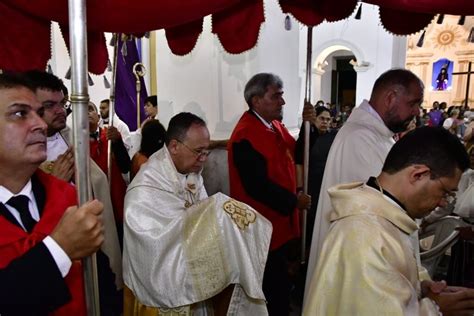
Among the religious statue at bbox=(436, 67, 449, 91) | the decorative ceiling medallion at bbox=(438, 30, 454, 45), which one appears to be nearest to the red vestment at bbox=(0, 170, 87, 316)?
the religious statue at bbox=(436, 67, 449, 91)

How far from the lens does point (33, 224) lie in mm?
1379

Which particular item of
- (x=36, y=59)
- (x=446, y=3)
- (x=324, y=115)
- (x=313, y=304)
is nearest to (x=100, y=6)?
(x=36, y=59)

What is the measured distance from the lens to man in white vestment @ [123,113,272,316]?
1974mm

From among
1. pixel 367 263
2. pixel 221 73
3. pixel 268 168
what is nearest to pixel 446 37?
pixel 221 73

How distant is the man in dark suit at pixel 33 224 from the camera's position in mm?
1104

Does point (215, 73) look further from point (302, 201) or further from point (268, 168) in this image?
point (302, 201)

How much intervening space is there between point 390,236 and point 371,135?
4.33ft

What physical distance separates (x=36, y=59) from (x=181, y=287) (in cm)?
141

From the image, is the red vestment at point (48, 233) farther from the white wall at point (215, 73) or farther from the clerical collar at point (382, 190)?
the white wall at point (215, 73)

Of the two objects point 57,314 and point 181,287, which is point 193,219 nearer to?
point 181,287

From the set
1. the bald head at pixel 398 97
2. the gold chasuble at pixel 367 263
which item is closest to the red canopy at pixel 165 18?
the bald head at pixel 398 97

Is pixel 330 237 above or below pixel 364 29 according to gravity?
below

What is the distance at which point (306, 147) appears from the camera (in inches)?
128

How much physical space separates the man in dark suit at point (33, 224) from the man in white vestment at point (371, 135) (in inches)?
63.1
